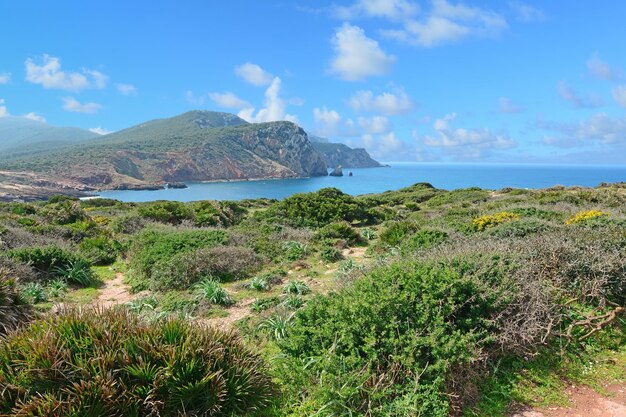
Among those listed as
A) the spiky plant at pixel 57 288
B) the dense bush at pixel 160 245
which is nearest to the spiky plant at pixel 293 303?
the dense bush at pixel 160 245

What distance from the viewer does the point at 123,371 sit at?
3584 mm

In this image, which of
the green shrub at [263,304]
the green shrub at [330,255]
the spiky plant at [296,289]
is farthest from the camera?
the green shrub at [330,255]

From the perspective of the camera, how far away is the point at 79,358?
11.6 ft

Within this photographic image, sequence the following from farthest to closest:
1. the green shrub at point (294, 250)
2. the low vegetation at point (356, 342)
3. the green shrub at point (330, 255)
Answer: the green shrub at point (294, 250) < the green shrub at point (330, 255) < the low vegetation at point (356, 342)

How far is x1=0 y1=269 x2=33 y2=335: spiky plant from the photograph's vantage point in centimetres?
556

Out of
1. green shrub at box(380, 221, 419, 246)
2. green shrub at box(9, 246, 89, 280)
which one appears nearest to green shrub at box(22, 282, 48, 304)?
green shrub at box(9, 246, 89, 280)

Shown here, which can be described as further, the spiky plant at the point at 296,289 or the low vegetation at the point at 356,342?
the spiky plant at the point at 296,289

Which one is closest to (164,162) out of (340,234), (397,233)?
(340,234)

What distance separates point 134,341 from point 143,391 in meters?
0.49

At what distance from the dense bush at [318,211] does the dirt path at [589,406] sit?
13.2 m

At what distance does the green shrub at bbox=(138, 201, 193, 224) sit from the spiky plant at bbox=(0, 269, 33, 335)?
12.0m

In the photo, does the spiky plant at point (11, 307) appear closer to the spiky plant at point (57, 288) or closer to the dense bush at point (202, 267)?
the spiky plant at point (57, 288)

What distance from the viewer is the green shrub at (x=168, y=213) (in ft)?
59.5

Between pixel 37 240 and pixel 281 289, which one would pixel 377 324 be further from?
pixel 37 240
